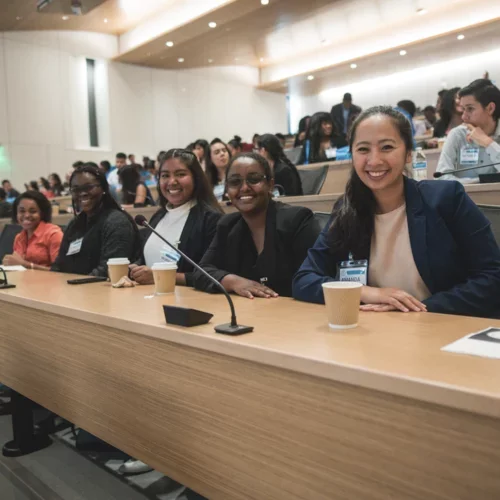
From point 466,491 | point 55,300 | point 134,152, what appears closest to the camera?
point 466,491

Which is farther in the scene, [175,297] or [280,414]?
[175,297]

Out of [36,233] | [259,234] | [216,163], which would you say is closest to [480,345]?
[259,234]

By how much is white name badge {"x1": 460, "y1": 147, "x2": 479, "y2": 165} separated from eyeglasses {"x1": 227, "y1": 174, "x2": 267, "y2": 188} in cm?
151

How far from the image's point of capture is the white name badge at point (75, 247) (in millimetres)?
2547

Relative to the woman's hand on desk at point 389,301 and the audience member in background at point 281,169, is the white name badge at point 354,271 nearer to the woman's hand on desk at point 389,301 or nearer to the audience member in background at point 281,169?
the woman's hand on desk at point 389,301

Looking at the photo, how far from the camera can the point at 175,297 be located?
5.08 feet

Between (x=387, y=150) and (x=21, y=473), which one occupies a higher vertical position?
(x=387, y=150)

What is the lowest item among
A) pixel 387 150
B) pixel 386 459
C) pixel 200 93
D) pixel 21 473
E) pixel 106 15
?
pixel 21 473

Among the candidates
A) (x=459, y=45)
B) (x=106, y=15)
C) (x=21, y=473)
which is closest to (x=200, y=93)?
(x=106, y=15)

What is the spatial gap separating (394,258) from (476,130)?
1670 millimetres

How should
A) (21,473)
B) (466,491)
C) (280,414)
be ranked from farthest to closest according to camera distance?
(21,473)
(280,414)
(466,491)

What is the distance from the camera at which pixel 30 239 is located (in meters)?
3.18

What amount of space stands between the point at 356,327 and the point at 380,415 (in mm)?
316

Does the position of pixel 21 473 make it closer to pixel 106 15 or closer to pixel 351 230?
pixel 351 230
